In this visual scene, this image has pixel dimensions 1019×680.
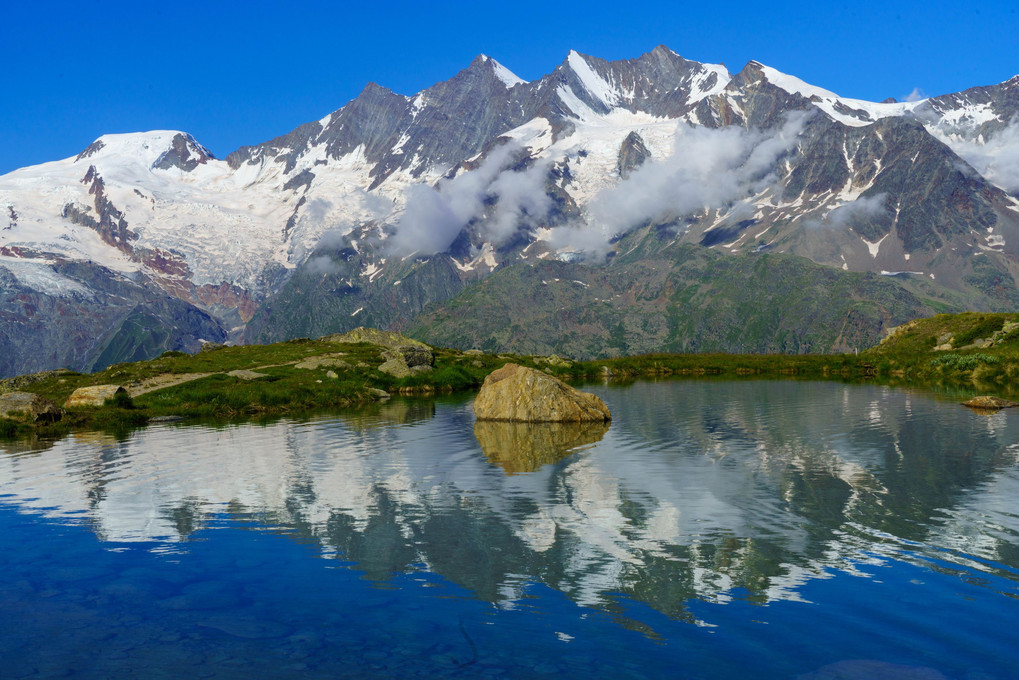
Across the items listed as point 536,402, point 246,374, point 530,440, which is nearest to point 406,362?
point 246,374

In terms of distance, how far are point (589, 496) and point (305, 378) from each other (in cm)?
6445

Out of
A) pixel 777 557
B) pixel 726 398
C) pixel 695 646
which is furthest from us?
pixel 726 398

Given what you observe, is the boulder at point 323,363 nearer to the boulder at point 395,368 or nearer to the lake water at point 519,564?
the boulder at point 395,368

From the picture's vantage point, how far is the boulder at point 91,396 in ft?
225

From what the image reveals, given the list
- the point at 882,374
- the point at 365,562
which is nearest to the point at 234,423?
the point at 365,562

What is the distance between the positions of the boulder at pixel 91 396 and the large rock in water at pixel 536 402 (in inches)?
1344

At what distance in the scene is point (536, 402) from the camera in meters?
62.7

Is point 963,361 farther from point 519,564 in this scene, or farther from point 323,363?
point 519,564

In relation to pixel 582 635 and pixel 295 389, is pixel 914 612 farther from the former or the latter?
pixel 295 389

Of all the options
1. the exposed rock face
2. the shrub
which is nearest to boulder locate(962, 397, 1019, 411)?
the exposed rock face

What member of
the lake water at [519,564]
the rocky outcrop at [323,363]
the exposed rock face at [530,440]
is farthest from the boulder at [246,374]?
the lake water at [519,564]

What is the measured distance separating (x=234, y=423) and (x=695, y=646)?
5665 centimetres

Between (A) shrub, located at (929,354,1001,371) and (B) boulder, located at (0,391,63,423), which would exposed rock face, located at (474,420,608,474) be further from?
(A) shrub, located at (929,354,1001,371)

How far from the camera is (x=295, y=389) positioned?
8369 cm
